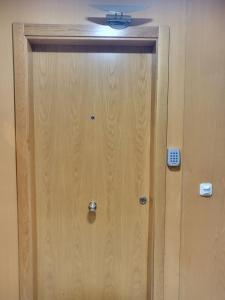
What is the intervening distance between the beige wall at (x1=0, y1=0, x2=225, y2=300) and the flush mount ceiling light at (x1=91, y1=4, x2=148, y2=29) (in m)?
0.06

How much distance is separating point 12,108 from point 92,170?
66 cm

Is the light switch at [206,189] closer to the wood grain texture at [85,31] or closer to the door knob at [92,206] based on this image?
the door knob at [92,206]

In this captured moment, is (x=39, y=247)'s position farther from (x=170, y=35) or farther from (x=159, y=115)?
(x=170, y=35)

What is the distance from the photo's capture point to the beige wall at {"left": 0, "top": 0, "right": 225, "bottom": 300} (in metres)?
1.69

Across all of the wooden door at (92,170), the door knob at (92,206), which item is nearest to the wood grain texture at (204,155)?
the wooden door at (92,170)

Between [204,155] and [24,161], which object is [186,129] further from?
[24,161]

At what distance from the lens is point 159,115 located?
175cm

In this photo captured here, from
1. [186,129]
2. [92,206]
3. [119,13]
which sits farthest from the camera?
[92,206]

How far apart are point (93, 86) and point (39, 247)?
1.19 metres

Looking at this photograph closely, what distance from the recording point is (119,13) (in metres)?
1.66

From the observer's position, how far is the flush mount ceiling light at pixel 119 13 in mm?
1659

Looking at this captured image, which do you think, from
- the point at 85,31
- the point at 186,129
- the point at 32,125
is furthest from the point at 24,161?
the point at 186,129

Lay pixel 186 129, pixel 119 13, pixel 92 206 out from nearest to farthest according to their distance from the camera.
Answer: pixel 119 13 < pixel 186 129 < pixel 92 206

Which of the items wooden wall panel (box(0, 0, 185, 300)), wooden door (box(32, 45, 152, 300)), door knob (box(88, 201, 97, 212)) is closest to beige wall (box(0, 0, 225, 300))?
wooden wall panel (box(0, 0, 185, 300))
